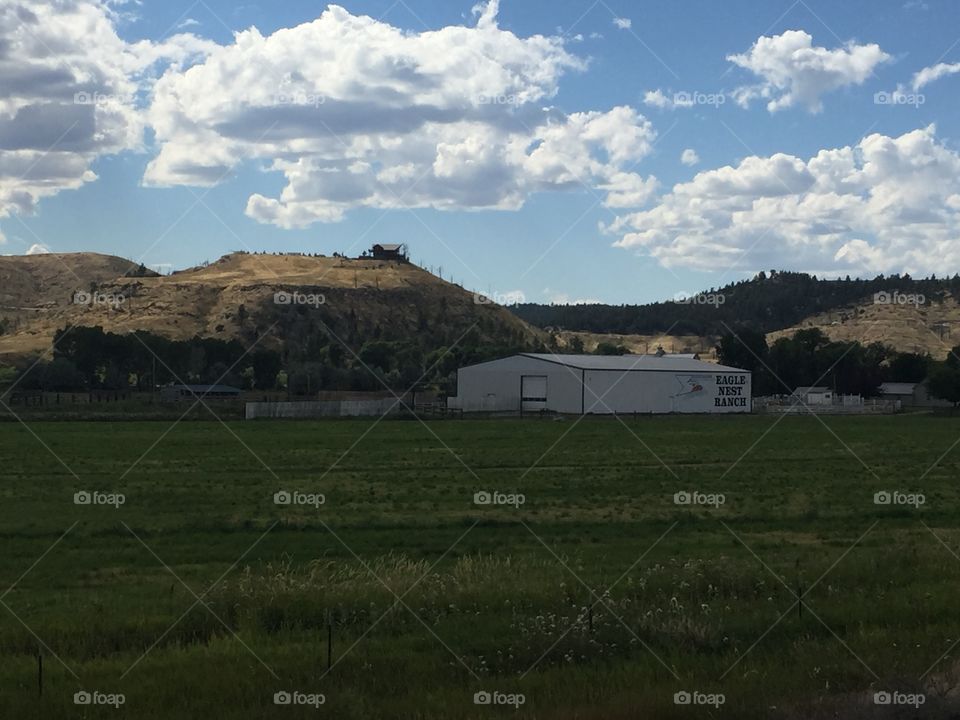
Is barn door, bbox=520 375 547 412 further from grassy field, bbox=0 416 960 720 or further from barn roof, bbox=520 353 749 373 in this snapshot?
grassy field, bbox=0 416 960 720

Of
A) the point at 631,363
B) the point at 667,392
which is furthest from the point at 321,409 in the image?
the point at 667,392

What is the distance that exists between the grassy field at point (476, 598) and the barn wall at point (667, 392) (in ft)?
222

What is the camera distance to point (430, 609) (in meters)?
14.1

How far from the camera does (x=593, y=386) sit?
101375 mm

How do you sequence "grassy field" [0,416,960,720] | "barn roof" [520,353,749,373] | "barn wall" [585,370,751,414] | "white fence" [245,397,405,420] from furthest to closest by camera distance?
"barn roof" [520,353,749,373] → "barn wall" [585,370,751,414] → "white fence" [245,397,405,420] → "grassy field" [0,416,960,720]

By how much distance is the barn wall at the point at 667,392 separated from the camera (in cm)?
10231

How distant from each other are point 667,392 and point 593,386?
1078 cm

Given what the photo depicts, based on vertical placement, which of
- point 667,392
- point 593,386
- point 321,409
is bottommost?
point 321,409

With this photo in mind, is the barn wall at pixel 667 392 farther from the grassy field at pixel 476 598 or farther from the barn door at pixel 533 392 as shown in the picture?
the grassy field at pixel 476 598

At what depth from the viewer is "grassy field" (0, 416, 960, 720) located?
10734mm

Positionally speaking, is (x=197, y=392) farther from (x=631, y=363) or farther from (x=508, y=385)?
(x=631, y=363)

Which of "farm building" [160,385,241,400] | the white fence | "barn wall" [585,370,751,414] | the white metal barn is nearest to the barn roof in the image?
the white metal barn

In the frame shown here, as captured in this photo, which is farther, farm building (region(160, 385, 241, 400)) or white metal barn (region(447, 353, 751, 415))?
farm building (region(160, 385, 241, 400))

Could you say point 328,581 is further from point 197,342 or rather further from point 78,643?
point 197,342
